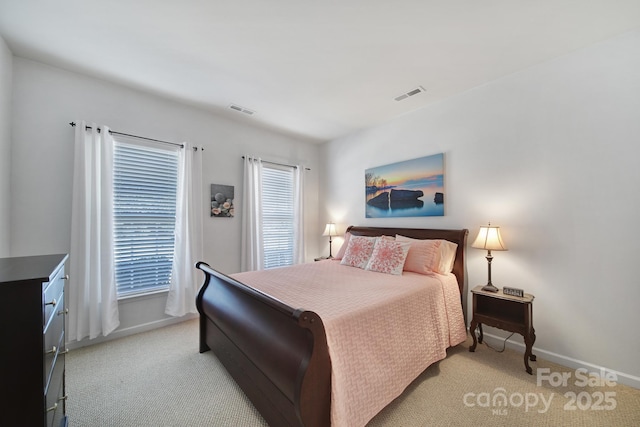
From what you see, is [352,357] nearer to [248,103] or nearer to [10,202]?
[248,103]

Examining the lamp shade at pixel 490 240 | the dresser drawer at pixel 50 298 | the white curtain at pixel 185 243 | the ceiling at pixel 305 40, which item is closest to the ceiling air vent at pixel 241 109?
the ceiling at pixel 305 40

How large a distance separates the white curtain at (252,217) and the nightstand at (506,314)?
283 cm

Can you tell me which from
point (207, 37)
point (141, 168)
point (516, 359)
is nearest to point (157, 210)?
point (141, 168)

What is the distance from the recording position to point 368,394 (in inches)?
57.6

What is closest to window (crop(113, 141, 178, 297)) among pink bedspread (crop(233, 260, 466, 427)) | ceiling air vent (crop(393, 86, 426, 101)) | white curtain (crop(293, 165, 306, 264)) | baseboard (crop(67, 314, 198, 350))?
baseboard (crop(67, 314, 198, 350))

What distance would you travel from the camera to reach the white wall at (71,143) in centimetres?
231

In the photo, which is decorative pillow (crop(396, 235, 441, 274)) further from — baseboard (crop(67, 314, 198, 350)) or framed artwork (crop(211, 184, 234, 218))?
baseboard (crop(67, 314, 198, 350))

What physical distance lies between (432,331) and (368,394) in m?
0.95

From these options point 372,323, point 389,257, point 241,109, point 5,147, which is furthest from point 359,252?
point 5,147

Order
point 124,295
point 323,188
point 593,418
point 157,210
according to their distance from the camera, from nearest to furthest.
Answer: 1. point 593,418
2. point 124,295
3. point 157,210
4. point 323,188

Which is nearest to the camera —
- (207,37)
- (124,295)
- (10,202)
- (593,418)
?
(593,418)

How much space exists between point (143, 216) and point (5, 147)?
1.19 meters

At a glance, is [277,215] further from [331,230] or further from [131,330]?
[131,330]

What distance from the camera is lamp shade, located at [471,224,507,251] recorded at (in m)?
2.36
